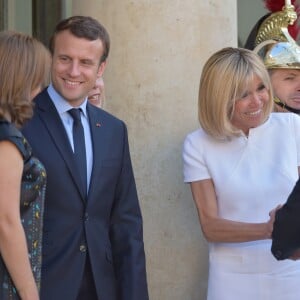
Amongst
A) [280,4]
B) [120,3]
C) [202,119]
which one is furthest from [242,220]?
[280,4]

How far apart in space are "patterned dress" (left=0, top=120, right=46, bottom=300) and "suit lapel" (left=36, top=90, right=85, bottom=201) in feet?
0.99

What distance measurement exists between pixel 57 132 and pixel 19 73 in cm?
51

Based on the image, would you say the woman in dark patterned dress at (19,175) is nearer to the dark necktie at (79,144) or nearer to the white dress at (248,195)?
the dark necktie at (79,144)

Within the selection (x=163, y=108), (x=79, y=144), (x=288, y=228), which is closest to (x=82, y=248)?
(x=79, y=144)

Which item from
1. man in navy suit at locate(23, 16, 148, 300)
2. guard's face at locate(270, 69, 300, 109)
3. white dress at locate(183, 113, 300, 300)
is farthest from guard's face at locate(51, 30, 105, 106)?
guard's face at locate(270, 69, 300, 109)

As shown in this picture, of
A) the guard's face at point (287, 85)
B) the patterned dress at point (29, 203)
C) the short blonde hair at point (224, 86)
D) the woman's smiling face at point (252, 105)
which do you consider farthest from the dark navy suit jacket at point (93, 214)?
the guard's face at point (287, 85)

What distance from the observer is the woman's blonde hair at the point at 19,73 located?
3.23 m

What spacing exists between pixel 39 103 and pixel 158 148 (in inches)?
40.6

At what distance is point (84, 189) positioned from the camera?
3.69m

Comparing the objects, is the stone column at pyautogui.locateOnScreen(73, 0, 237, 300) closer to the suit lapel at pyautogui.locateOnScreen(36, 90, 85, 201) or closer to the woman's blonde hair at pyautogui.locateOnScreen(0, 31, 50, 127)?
the suit lapel at pyautogui.locateOnScreen(36, 90, 85, 201)

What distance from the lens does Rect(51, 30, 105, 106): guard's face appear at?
12.6 ft

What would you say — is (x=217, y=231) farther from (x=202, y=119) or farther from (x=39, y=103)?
(x=39, y=103)

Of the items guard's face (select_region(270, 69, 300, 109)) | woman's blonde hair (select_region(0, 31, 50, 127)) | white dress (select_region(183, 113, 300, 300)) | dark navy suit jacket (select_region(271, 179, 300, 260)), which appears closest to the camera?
dark navy suit jacket (select_region(271, 179, 300, 260))

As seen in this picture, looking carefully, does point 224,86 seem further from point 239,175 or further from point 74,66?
point 74,66
